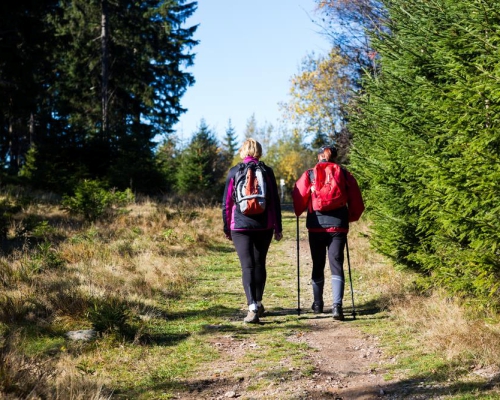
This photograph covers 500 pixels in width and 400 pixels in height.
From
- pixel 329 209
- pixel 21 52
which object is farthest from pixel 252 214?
pixel 21 52

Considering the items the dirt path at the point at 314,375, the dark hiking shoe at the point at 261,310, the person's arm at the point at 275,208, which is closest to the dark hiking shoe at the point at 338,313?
the dirt path at the point at 314,375

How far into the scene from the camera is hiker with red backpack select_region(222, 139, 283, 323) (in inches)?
249

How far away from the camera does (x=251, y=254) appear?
653 centimetres

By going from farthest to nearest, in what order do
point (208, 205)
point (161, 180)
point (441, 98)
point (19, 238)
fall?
point (161, 180) → point (208, 205) → point (19, 238) → point (441, 98)

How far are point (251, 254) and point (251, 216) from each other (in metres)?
0.48

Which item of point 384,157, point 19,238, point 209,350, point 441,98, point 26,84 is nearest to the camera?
point 209,350

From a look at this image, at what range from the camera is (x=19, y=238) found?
37.7 ft

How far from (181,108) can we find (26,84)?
13937mm

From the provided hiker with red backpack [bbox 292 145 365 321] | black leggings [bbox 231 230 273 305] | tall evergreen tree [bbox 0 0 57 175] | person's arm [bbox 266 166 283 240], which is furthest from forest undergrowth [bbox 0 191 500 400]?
tall evergreen tree [bbox 0 0 57 175]

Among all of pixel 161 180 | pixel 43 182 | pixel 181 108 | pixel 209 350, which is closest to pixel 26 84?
pixel 43 182

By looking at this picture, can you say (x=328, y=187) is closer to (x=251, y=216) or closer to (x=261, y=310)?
Answer: (x=251, y=216)

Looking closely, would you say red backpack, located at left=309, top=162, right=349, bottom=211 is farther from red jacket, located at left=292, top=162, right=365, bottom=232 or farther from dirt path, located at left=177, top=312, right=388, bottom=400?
dirt path, located at left=177, top=312, right=388, bottom=400

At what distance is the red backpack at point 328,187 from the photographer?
6.59 m

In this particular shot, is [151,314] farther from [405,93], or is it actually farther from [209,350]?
[405,93]
